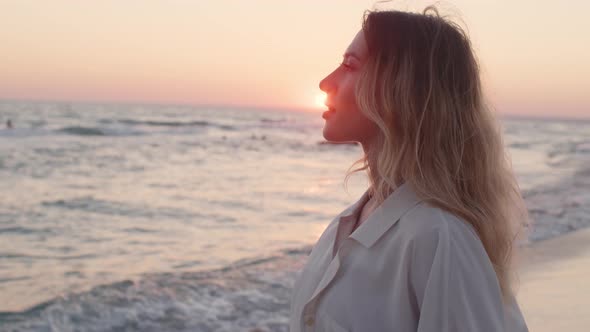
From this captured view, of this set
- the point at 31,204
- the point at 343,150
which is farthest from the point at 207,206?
the point at 343,150

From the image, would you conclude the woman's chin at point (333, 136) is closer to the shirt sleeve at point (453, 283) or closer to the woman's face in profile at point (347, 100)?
the woman's face in profile at point (347, 100)

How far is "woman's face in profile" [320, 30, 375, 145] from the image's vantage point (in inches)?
77.0

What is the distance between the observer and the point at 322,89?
6.72 feet

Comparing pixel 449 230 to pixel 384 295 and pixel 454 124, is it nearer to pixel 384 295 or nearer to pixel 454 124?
pixel 384 295

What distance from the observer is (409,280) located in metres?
1.66

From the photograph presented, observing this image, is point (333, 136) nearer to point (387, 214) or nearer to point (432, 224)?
point (387, 214)

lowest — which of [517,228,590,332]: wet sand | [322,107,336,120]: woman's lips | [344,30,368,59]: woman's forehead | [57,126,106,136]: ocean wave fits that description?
[57,126,106,136]: ocean wave

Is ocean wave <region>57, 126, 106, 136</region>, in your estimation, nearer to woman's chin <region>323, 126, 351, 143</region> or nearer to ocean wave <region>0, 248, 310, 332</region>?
ocean wave <region>0, 248, 310, 332</region>

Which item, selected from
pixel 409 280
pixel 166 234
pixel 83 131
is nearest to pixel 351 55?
pixel 409 280

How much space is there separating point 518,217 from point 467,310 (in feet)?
2.21

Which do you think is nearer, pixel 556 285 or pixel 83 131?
pixel 556 285

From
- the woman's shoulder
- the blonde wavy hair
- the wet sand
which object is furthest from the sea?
the wet sand

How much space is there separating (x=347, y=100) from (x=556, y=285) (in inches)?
207

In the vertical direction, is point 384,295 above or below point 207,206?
above
